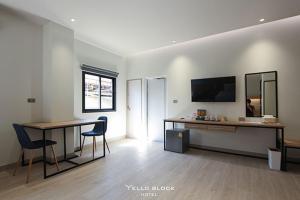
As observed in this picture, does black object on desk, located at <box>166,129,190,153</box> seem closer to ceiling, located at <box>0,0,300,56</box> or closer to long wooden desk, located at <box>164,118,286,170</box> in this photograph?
long wooden desk, located at <box>164,118,286,170</box>

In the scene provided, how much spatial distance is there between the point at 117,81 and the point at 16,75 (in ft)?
8.85

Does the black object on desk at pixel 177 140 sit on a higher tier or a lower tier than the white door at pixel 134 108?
lower

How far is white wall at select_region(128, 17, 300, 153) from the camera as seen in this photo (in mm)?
3314

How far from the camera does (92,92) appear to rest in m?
4.61

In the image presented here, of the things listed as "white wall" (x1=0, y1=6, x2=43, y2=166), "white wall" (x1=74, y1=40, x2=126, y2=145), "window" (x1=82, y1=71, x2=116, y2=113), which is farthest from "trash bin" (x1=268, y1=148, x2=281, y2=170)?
"white wall" (x1=0, y1=6, x2=43, y2=166)

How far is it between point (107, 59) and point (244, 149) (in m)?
4.39

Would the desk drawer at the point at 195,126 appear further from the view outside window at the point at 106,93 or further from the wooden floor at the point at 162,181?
the view outside window at the point at 106,93

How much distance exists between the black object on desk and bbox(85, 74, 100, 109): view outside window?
2200mm

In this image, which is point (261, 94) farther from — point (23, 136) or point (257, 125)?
point (23, 136)

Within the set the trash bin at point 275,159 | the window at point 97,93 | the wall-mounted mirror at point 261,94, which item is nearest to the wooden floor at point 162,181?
the trash bin at point 275,159

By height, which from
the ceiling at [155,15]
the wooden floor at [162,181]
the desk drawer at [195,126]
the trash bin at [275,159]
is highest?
the ceiling at [155,15]

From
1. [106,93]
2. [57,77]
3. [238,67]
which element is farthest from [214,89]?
[57,77]

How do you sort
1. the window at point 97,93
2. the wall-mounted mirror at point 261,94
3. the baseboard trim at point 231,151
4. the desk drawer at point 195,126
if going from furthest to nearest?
the window at point 97,93 < the desk drawer at point 195,126 < the baseboard trim at point 231,151 < the wall-mounted mirror at point 261,94

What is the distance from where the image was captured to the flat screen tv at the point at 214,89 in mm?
3871
